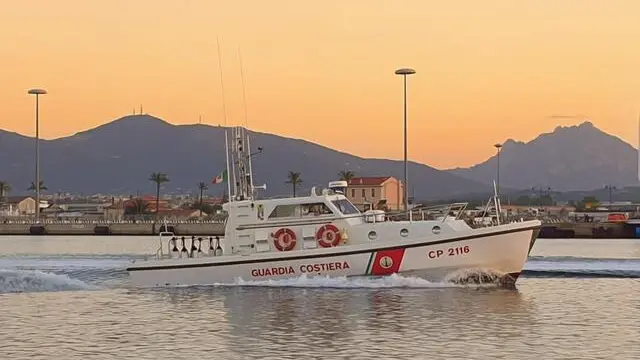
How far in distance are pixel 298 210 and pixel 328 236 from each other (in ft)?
4.27

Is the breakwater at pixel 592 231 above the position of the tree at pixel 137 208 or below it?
below

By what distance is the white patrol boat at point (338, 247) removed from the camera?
99.6ft

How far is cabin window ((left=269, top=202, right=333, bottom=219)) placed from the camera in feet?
103

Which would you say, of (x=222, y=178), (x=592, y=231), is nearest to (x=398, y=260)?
(x=222, y=178)

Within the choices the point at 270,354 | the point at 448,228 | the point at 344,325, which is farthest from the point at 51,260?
the point at 270,354

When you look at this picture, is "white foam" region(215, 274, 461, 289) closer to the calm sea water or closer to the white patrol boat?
the calm sea water

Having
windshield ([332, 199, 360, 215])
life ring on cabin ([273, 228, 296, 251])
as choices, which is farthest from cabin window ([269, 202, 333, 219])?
life ring on cabin ([273, 228, 296, 251])

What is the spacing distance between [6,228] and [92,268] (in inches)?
2665

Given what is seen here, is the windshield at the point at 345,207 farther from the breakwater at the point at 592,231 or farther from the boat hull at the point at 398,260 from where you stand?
the breakwater at the point at 592,231

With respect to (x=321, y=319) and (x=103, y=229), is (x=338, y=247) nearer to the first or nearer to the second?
(x=321, y=319)

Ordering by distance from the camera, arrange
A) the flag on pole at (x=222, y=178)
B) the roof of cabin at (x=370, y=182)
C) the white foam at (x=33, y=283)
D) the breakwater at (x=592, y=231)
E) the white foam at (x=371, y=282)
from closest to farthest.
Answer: the white foam at (x=371, y=282) < the white foam at (x=33, y=283) < the flag on pole at (x=222, y=178) < the breakwater at (x=592, y=231) < the roof of cabin at (x=370, y=182)

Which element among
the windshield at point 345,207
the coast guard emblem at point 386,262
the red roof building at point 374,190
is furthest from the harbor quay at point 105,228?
the coast guard emblem at point 386,262

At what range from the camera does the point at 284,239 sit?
31.1m

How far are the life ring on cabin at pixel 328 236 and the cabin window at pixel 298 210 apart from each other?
1.85 ft
